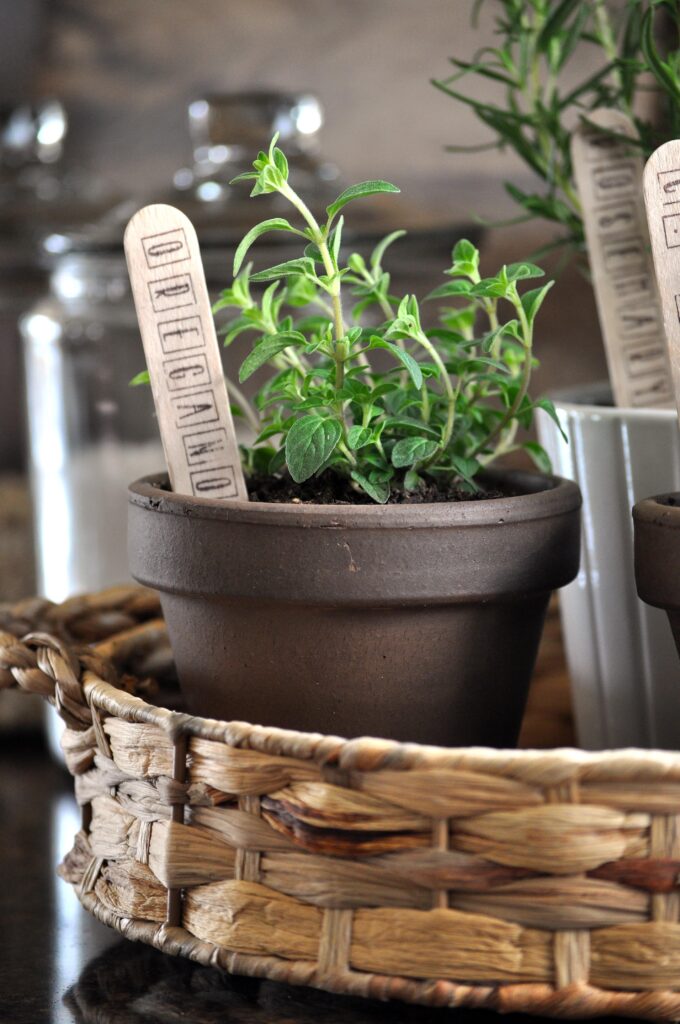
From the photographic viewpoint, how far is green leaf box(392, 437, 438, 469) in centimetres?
45

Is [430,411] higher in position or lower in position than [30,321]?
lower

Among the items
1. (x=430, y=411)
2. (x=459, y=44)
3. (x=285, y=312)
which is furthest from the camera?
(x=459, y=44)

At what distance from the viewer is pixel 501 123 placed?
622mm

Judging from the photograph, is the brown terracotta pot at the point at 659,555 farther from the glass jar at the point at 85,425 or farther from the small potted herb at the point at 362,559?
the glass jar at the point at 85,425

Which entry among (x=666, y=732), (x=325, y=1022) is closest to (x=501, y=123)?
(x=666, y=732)

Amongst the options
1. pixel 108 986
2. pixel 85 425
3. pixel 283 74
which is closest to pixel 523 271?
pixel 108 986

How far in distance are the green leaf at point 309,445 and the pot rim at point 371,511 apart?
0.01 metres

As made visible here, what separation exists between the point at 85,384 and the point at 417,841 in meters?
0.55

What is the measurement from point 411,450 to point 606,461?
0.15 meters

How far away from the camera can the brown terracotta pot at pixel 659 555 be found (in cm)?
41

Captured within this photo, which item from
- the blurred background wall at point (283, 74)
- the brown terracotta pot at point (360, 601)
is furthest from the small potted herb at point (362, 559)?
the blurred background wall at point (283, 74)

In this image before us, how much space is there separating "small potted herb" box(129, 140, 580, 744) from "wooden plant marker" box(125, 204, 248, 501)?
0.02 metres

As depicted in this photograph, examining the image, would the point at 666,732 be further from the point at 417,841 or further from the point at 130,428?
the point at 130,428

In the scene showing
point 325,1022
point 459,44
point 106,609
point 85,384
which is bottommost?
point 325,1022
